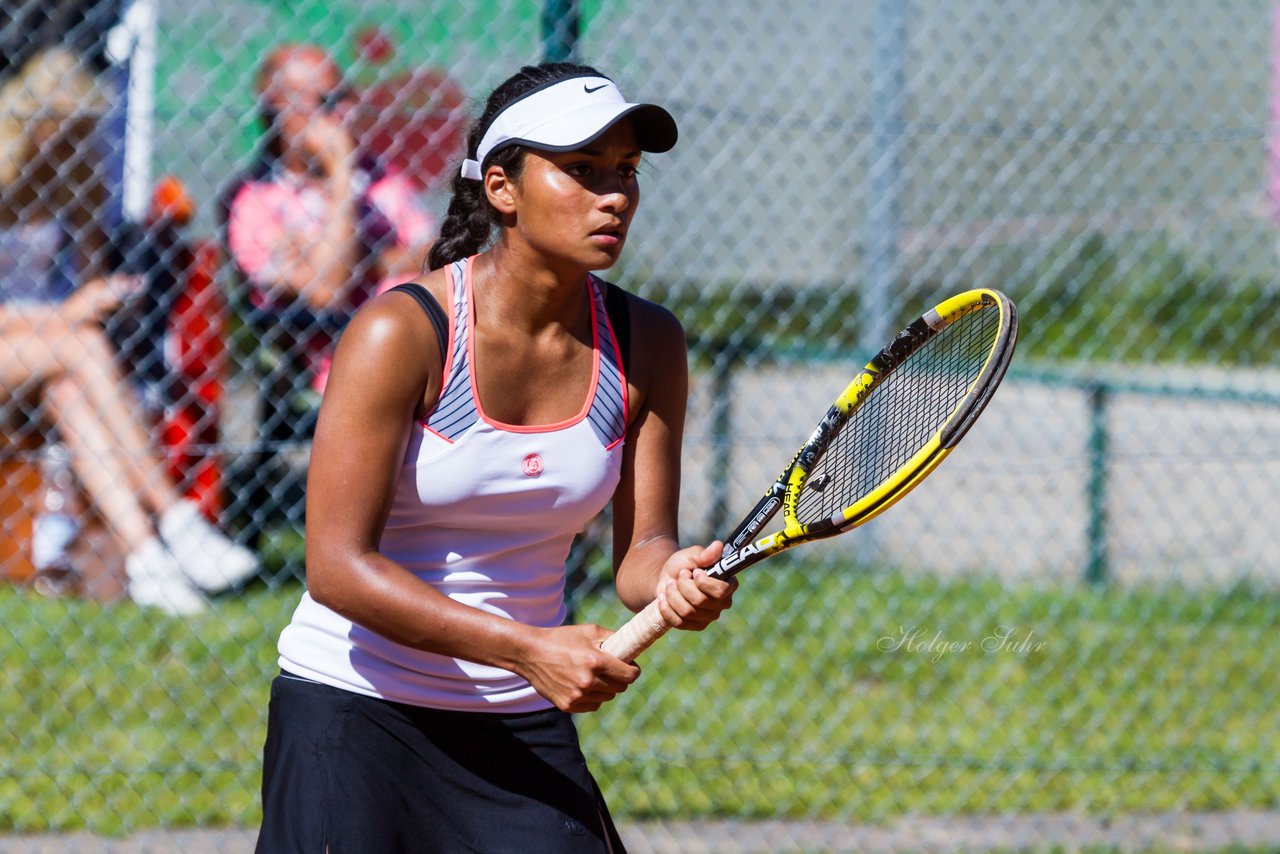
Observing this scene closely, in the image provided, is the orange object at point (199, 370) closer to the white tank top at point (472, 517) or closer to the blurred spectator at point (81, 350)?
the blurred spectator at point (81, 350)

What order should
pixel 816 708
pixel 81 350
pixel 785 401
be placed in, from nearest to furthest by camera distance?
1. pixel 816 708
2. pixel 81 350
3. pixel 785 401

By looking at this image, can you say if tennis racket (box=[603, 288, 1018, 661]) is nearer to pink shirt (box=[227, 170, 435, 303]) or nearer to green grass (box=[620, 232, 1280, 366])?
green grass (box=[620, 232, 1280, 366])

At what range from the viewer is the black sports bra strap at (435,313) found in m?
2.34

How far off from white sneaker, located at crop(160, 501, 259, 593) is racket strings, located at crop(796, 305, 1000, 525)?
10.2ft

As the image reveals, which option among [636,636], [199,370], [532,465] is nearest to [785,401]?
[199,370]

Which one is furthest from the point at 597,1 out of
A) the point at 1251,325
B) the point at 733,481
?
the point at 1251,325

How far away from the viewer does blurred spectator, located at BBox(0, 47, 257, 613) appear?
509 cm

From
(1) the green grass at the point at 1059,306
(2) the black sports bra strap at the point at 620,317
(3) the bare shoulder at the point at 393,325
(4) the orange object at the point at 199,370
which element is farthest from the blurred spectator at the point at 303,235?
(3) the bare shoulder at the point at 393,325

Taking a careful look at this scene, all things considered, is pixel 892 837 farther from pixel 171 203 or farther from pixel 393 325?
pixel 171 203

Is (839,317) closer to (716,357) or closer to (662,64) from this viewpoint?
(716,357)

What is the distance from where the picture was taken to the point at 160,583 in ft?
17.3

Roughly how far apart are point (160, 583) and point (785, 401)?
2.29 metres

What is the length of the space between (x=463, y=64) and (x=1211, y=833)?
309cm

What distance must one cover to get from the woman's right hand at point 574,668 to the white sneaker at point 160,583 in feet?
10.7
